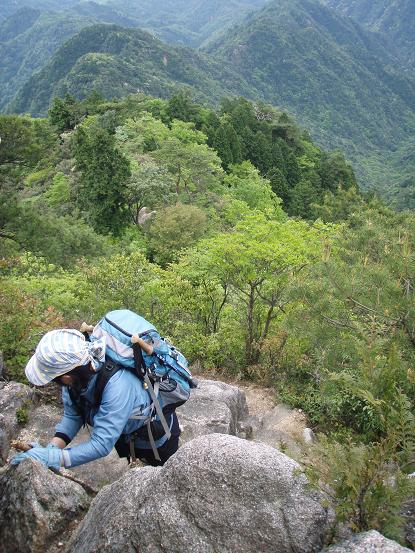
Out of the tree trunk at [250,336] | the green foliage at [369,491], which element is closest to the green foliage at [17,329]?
the tree trunk at [250,336]

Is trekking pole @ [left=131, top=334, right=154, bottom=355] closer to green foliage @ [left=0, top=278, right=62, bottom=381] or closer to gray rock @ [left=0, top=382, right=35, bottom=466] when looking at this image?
gray rock @ [left=0, top=382, right=35, bottom=466]

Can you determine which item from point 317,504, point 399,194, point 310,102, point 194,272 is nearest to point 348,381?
point 317,504

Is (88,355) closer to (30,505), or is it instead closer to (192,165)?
(30,505)

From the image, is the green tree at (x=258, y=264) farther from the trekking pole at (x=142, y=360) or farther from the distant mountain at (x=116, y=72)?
the distant mountain at (x=116, y=72)

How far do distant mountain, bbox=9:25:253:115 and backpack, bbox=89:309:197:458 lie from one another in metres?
111

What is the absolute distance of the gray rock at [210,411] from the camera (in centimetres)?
700

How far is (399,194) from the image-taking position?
9662cm

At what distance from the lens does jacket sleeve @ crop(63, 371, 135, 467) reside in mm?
3199

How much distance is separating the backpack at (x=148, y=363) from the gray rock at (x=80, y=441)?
5.89 feet

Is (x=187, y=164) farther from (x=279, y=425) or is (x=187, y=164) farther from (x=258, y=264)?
(x=279, y=425)

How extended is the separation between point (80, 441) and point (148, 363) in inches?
116

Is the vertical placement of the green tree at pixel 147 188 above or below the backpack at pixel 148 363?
below

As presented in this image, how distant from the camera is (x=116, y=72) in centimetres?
11662

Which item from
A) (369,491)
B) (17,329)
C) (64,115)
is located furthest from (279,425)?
(64,115)
